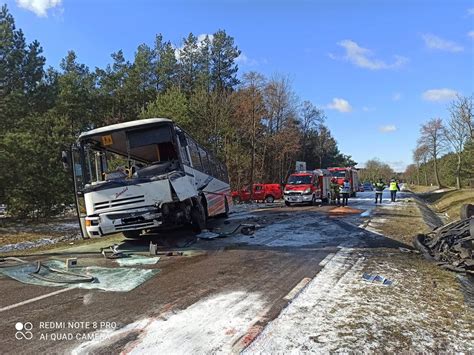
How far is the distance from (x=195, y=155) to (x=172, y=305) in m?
8.05

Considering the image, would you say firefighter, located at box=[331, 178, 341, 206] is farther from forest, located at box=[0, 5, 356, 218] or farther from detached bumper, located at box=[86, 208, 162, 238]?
detached bumper, located at box=[86, 208, 162, 238]

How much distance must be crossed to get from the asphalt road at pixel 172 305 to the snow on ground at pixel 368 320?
10.5 inches

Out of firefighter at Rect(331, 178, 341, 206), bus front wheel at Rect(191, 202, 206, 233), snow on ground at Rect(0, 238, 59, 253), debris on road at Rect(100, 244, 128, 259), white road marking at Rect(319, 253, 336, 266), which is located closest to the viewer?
white road marking at Rect(319, 253, 336, 266)

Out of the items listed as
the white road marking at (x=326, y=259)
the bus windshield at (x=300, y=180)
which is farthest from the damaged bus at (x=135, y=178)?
the bus windshield at (x=300, y=180)

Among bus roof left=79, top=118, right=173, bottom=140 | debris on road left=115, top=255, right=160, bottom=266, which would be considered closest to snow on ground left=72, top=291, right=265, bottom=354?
debris on road left=115, top=255, right=160, bottom=266

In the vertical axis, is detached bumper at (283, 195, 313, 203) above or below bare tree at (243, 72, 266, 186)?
below

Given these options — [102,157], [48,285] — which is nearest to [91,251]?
[102,157]

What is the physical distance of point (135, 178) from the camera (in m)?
9.82

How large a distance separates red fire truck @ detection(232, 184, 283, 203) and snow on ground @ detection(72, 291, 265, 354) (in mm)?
28195

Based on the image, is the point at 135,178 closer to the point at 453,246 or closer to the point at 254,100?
the point at 453,246

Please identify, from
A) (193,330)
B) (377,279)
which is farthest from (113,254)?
(377,279)

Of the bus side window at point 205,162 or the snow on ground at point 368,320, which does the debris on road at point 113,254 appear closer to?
the snow on ground at point 368,320

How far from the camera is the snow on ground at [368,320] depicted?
4027 millimetres

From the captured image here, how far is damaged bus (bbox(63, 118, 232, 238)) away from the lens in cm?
964
